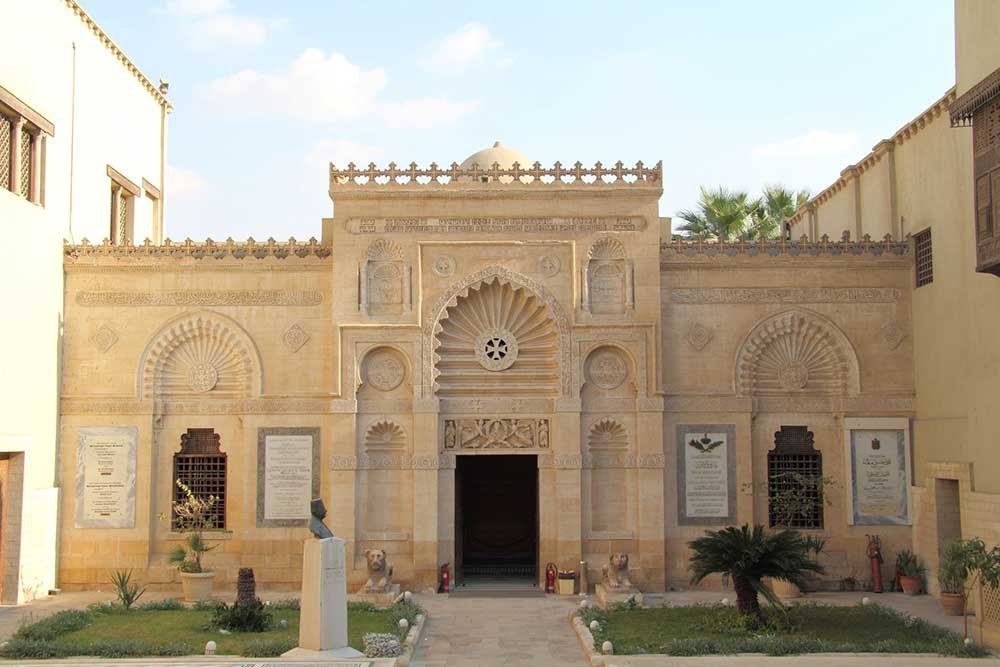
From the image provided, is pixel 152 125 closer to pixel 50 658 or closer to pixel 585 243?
pixel 585 243

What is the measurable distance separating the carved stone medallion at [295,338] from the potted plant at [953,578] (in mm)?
12167

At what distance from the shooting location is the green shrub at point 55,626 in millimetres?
16094

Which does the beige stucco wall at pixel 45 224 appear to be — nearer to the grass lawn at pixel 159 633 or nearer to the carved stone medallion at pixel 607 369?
the grass lawn at pixel 159 633

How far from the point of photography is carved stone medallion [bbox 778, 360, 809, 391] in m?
22.6

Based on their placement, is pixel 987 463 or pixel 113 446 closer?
pixel 987 463

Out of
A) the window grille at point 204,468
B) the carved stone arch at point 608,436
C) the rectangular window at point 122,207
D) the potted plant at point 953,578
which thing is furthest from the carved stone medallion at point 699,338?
the rectangular window at point 122,207

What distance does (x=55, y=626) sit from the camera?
16703 millimetres

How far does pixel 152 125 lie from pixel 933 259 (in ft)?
61.9

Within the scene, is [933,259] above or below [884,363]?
above

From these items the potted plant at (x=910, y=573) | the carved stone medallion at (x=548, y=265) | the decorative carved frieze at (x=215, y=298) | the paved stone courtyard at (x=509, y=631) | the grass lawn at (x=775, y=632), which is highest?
the carved stone medallion at (x=548, y=265)

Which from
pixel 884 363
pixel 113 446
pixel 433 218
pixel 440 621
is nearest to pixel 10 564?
pixel 113 446

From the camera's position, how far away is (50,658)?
15.1 metres

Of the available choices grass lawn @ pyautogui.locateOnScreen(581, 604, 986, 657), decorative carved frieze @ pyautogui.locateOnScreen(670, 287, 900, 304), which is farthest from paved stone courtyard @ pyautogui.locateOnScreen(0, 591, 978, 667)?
decorative carved frieze @ pyautogui.locateOnScreen(670, 287, 900, 304)

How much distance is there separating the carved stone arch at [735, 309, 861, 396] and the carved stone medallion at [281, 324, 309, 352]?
8457 mm
